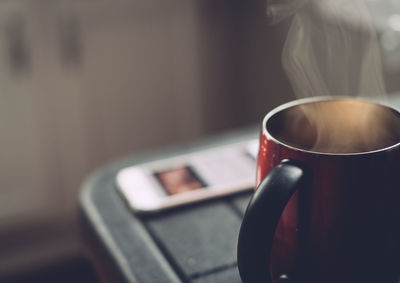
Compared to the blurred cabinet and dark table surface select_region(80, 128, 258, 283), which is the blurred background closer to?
the blurred cabinet

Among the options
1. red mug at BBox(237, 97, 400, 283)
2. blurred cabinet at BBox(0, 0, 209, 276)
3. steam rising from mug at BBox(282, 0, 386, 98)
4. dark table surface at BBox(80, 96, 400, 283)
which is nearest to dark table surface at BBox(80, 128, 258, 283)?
dark table surface at BBox(80, 96, 400, 283)

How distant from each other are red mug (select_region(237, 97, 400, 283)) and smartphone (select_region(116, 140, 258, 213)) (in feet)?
0.69

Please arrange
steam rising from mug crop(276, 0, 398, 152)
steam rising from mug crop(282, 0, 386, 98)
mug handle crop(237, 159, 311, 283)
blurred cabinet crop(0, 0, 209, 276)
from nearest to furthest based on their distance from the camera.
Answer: mug handle crop(237, 159, 311, 283) < steam rising from mug crop(276, 0, 398, 152) < steam rising from mug crop(282, 0, 386, 98) < blurred cabinet crop(0, 0, 209, 276)

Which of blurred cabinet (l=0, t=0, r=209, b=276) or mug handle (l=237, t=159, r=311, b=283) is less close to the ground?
mug handle (l=237, t=159, r=311, b=283)

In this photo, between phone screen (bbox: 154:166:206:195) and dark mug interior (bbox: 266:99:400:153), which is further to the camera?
phone screen (bbox: 154:166:206:195)

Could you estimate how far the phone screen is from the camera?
0.67 metres

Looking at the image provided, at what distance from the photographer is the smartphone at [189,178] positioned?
65cm

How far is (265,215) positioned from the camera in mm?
395

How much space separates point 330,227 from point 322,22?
3.93 feet

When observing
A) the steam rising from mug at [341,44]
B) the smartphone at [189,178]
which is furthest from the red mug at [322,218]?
the steam rising from mug at [341,44]

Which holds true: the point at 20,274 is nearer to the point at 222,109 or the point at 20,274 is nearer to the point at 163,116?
the point at 163,116

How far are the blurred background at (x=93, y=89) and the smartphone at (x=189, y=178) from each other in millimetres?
991

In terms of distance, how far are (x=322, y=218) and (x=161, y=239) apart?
21 centimetres

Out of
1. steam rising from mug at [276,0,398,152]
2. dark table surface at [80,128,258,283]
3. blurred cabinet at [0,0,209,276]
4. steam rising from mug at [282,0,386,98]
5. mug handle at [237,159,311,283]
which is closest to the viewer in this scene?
mug handle at [237,159,311,283]
